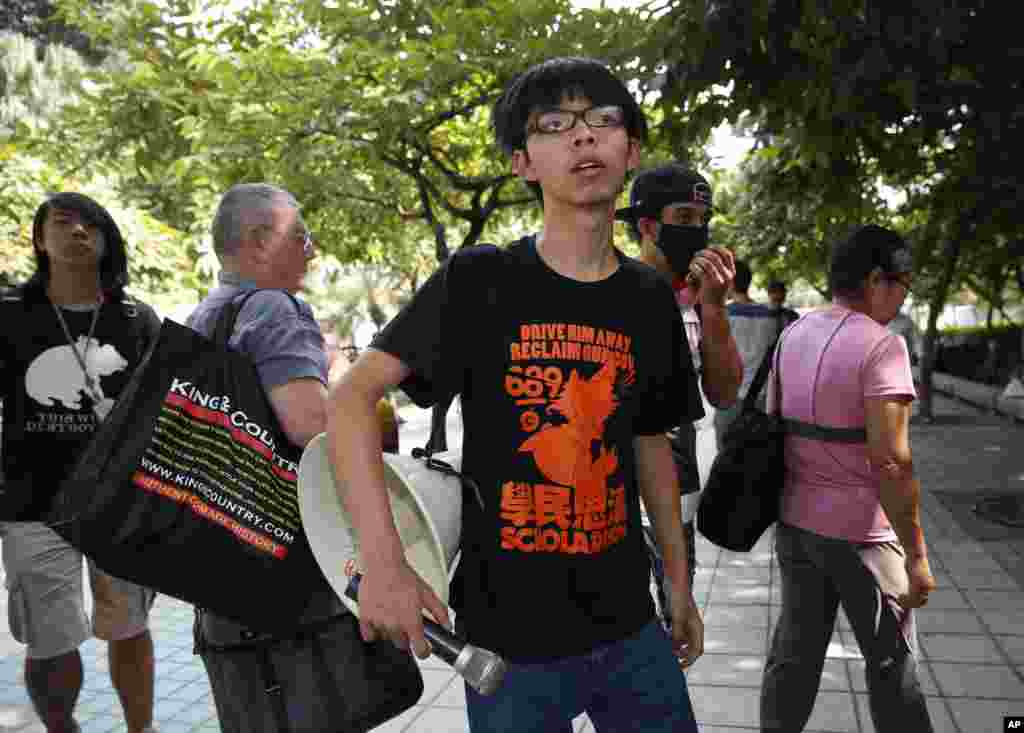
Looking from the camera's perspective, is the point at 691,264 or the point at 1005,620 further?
the point at 1005,620

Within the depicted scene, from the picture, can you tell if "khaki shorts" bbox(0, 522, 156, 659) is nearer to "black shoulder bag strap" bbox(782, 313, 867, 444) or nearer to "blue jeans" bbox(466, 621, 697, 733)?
"blue jeans" bbox(466, 621, 697, 733)

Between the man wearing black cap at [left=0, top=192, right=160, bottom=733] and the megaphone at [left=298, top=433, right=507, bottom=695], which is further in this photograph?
the man wearing black cap at [left=0, top=192, right=160, bottom=733]

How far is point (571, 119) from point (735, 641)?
11.2 ft

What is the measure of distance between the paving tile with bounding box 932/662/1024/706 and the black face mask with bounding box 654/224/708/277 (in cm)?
253

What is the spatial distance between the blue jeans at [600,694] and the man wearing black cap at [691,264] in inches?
8.2

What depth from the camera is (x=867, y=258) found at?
8.76ft

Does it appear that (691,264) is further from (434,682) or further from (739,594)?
(739,594)

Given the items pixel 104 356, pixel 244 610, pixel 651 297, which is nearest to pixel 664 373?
A: pixel 651 297

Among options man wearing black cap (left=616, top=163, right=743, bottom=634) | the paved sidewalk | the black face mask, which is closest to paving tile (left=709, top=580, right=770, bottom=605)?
the paved sidewalk

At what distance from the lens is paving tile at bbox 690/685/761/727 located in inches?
136

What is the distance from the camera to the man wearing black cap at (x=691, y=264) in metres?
2.13

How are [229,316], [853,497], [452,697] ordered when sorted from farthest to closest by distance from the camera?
[452,697], [853,497], [229,316]

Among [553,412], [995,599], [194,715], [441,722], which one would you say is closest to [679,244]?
[553,412]

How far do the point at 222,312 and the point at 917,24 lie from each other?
13.8 ft
